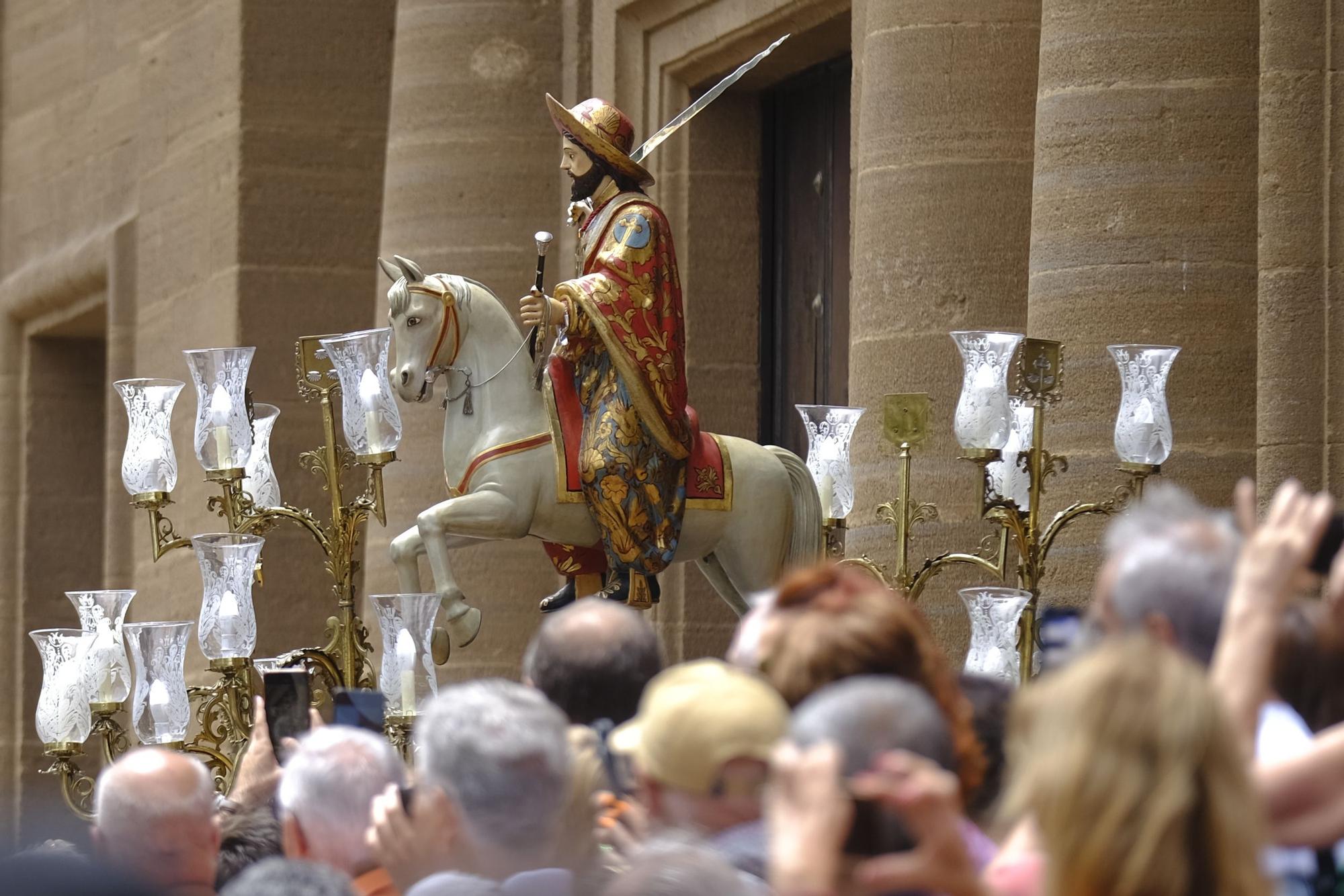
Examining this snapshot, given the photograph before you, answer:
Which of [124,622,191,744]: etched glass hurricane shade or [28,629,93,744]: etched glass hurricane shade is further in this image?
[28,629,93,744]: etched glass hurricane shade

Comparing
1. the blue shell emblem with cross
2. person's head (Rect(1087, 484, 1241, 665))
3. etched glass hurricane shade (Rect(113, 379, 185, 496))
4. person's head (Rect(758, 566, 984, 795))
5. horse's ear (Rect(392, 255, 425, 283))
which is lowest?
person's head (Rect(758, 566, 984, 795))

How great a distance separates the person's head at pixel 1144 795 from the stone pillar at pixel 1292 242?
5.74 metres

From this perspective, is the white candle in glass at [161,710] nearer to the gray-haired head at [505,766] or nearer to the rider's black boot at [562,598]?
the rider's black boot at [562,598]

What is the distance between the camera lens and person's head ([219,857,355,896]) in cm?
315

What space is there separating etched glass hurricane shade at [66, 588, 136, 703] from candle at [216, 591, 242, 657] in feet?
1.01

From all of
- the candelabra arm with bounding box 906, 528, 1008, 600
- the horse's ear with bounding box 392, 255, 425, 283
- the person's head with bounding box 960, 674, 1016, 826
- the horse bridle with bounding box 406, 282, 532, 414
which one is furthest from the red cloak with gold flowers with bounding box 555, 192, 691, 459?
the person's head with bounding box 960, 674, 1016, 826

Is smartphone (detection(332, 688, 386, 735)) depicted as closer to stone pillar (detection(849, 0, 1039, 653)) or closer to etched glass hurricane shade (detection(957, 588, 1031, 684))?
etched glass hurricane shade (detection(957, 588, 1031, 684))

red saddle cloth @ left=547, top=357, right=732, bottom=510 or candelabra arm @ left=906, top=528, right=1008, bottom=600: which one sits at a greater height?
red saddle cloth @ left=547, top=357, right=732, bottom=510

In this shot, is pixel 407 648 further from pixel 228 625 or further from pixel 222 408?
pixel 222 408

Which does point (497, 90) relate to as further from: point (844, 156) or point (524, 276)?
point (844, 156)

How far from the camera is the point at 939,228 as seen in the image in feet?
32.1

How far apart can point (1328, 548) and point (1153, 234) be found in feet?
15.1

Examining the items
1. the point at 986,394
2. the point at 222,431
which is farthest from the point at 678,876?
the point at 222,431

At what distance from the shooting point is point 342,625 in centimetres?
887
